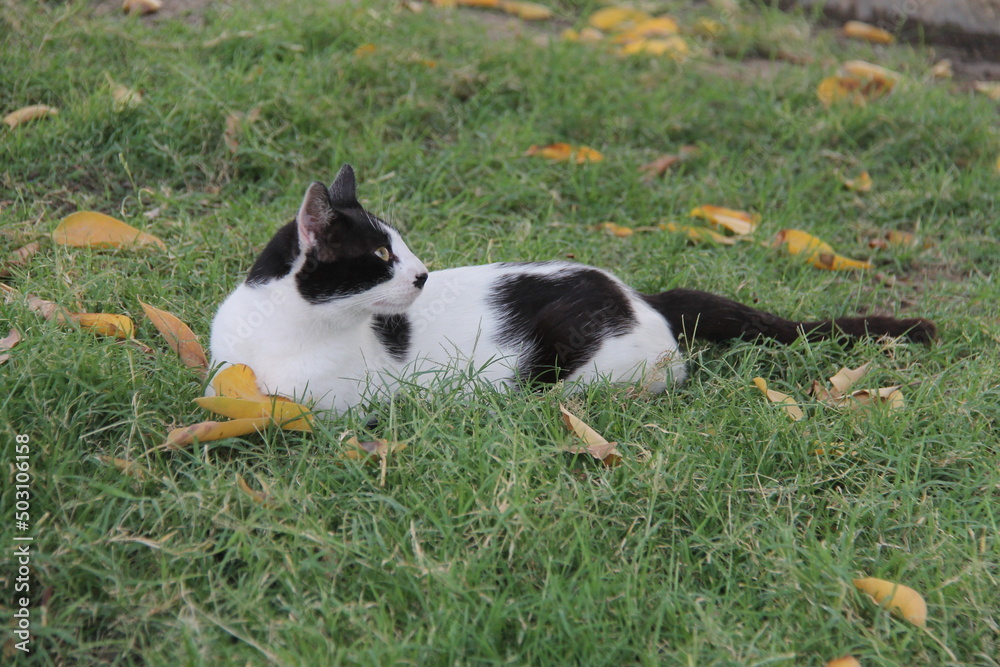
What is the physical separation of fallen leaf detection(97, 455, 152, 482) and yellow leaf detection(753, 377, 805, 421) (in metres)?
1.54

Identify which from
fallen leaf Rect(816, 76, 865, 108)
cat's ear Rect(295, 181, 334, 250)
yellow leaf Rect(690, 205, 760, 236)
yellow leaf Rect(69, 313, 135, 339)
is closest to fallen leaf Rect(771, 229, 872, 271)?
yellow leaf Rect(690, 205, 760, 236)

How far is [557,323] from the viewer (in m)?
2.45

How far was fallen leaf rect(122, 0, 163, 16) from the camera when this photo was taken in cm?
420

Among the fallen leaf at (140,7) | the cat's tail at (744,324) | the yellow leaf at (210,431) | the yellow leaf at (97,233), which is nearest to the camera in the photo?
the yellow leaf at (210,431)

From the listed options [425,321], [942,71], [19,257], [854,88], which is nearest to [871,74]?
[854,88]

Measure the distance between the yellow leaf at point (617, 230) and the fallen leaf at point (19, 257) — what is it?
6.48 feet

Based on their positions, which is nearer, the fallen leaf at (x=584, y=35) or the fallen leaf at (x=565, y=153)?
the fallen leaf at (x=565, y=153)

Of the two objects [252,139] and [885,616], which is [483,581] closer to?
[885,616]

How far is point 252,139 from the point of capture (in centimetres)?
345

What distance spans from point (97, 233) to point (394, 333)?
3.83 ft

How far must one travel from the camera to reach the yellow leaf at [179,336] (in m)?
2.36

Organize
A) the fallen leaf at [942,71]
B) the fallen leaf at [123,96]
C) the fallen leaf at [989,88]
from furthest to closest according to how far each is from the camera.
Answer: the fallen leaf at [942,71]
the fallen leaf at [989,88]
the fallen leaf at [123,96]

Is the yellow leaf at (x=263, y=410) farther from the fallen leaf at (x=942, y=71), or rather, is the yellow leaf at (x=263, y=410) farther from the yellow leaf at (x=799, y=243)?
the fallen leaf at (x=942, y=71)

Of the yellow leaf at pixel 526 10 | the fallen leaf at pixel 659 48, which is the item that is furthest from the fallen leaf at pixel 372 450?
the yellow leaf at pixel 526 10
